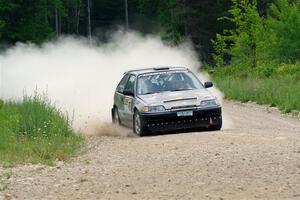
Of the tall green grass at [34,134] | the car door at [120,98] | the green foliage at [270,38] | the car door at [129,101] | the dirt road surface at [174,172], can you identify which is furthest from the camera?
the green foliage at [270,38]

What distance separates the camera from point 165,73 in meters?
19.8

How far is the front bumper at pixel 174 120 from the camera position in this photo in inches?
706

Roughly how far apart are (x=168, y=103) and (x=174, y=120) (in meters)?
0.44

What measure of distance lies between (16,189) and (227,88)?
81.6ft

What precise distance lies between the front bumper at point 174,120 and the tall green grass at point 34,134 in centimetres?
182

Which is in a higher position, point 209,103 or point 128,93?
point 128,93

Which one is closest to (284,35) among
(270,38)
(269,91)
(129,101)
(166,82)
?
(270,38)

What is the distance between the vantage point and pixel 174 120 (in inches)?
708

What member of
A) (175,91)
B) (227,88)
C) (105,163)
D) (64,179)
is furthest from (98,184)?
(227,88)

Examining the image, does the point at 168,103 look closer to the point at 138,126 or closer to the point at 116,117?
the point at 138,126

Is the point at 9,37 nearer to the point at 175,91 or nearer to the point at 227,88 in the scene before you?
the point at 227,88

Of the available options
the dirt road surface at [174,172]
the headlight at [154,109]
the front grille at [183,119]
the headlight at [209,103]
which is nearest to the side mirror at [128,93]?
the headlight at [154,109]

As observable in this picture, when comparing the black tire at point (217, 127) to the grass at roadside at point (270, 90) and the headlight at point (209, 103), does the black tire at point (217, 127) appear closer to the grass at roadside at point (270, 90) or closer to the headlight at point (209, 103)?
the headlight at point (209, 103)

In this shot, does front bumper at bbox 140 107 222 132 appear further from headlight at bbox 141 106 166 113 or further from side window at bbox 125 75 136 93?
side window at bbox 125 75 136 93
